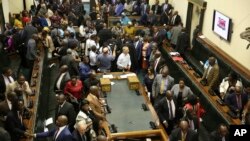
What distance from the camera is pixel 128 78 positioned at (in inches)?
354

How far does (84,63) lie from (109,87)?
0.94 m

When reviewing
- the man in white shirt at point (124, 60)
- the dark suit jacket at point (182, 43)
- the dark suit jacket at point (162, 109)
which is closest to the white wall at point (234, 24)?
the dark suit jacket at point (182, 43)

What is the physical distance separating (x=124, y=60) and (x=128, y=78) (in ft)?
3.37

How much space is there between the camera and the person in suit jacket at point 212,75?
9028 millimetres

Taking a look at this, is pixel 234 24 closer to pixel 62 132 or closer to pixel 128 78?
pixel 128 78

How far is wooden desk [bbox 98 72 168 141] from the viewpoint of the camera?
22.6ft

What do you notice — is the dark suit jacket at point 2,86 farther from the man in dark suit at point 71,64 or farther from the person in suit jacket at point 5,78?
the man in dark suit at point 71,64

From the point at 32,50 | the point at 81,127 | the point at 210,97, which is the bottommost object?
the point at 210,97

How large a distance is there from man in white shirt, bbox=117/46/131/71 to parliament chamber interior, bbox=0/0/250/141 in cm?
3

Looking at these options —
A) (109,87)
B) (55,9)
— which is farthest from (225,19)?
(55,9)

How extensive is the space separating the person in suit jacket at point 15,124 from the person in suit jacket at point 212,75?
4.66m

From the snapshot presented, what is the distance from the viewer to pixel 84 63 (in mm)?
9008

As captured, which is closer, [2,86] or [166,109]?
[166,109]

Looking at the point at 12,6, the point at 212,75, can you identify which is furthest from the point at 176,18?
the point at 12,6
